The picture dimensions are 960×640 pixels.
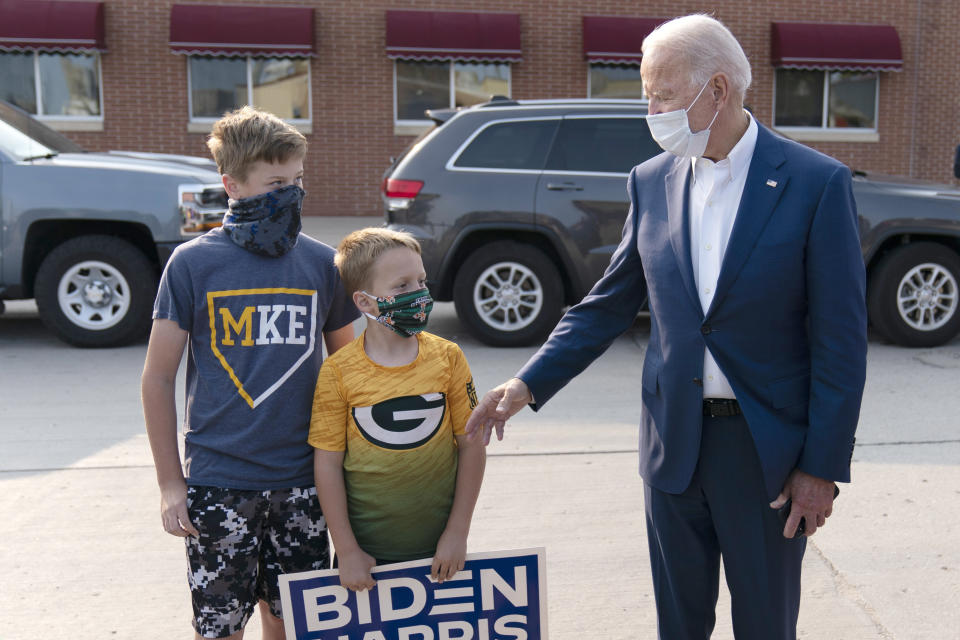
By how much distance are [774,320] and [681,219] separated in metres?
0.33

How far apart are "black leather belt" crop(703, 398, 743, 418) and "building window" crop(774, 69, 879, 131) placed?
661 inches

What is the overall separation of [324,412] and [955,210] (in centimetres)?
674

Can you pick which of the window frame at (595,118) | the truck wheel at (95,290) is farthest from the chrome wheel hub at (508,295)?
the truck wheel at (95,290)

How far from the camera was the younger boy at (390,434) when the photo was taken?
239cm

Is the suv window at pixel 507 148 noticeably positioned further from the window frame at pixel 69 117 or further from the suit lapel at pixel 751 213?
the window frame at pixel 69 117

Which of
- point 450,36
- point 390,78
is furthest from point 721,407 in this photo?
point 390,78

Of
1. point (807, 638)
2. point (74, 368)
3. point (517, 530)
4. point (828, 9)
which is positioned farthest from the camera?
point (828, 9)

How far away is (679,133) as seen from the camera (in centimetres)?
233

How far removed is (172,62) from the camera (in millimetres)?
16656

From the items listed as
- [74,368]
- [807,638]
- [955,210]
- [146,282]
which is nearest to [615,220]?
[955,210]

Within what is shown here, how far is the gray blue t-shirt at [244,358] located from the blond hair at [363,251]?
0.32 feet

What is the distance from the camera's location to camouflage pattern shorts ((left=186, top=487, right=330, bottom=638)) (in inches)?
95.0

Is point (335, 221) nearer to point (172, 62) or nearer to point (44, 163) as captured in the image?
point (172, 62)

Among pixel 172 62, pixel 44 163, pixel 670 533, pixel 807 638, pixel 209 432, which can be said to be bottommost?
pixel 807 638
